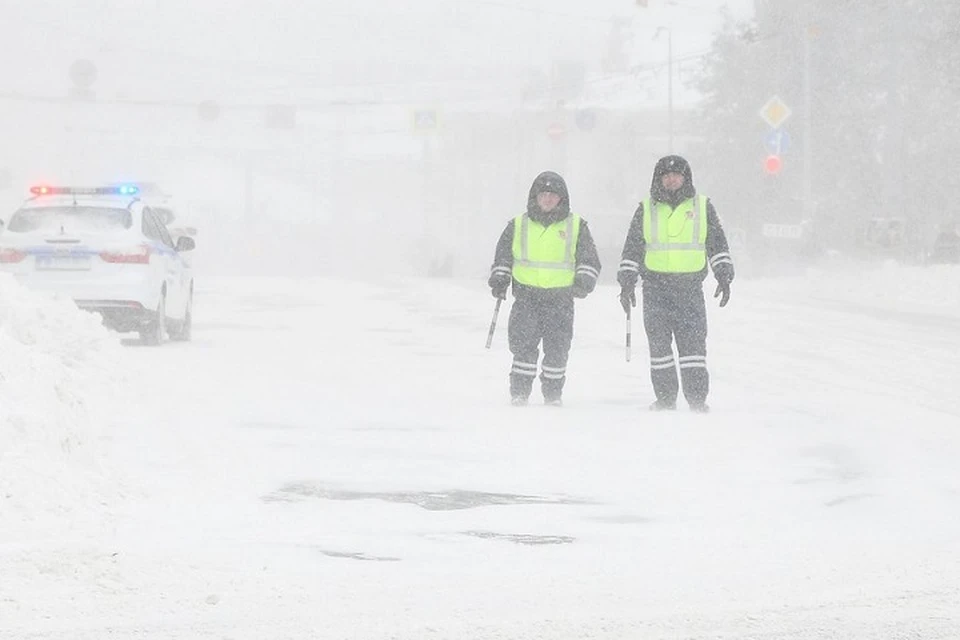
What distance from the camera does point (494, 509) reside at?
29.5ft

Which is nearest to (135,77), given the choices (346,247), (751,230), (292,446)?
(346,247)

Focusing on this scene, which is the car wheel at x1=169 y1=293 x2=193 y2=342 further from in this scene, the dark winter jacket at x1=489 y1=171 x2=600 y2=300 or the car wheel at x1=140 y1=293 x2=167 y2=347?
the dark winter jacket at x1=489 y1=171 x2=600 y2=300

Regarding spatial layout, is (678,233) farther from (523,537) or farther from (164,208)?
(164,208)

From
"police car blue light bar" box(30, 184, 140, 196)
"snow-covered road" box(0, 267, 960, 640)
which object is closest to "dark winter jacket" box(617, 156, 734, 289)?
"snow-covered road" box(0, 267, 960, 640)

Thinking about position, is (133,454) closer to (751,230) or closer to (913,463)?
(913,463)

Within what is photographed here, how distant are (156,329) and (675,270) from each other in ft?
27.3

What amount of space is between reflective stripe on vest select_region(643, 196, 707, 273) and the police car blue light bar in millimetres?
8972

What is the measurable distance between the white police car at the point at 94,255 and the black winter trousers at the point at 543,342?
A: 22.8ft

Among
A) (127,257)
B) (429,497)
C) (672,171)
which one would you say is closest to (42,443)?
(429,497)

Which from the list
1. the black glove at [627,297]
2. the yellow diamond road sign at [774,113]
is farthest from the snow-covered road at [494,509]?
the yellow diamond road sign at [774,113]

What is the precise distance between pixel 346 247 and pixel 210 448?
11301cm

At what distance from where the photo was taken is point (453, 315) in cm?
2598

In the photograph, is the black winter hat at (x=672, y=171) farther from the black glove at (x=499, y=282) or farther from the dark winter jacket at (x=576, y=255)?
the black glove at (x=499, y=282)

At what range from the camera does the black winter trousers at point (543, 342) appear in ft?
46.0
